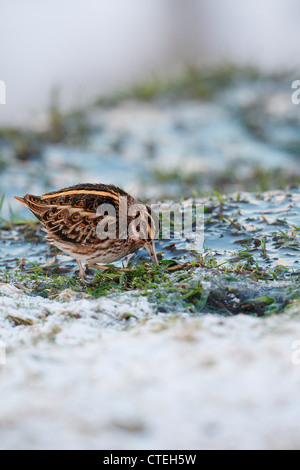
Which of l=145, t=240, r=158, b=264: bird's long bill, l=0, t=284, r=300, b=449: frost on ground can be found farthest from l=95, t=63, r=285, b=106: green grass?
l=0, t=284, r=300, b=449: frost on ground

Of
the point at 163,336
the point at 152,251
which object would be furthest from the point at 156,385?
the point at 152,251

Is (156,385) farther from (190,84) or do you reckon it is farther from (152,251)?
(190,84)

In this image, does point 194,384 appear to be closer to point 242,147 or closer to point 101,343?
point 101,343

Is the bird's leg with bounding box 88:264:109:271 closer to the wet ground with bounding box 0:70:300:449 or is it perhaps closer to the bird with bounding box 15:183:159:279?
the bird with bounding box 15:183:159:279

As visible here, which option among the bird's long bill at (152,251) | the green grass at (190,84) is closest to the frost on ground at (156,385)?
the bird's long bill at (152,251)

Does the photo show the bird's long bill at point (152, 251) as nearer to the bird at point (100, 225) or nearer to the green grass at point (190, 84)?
the bird at point (100, 225)
